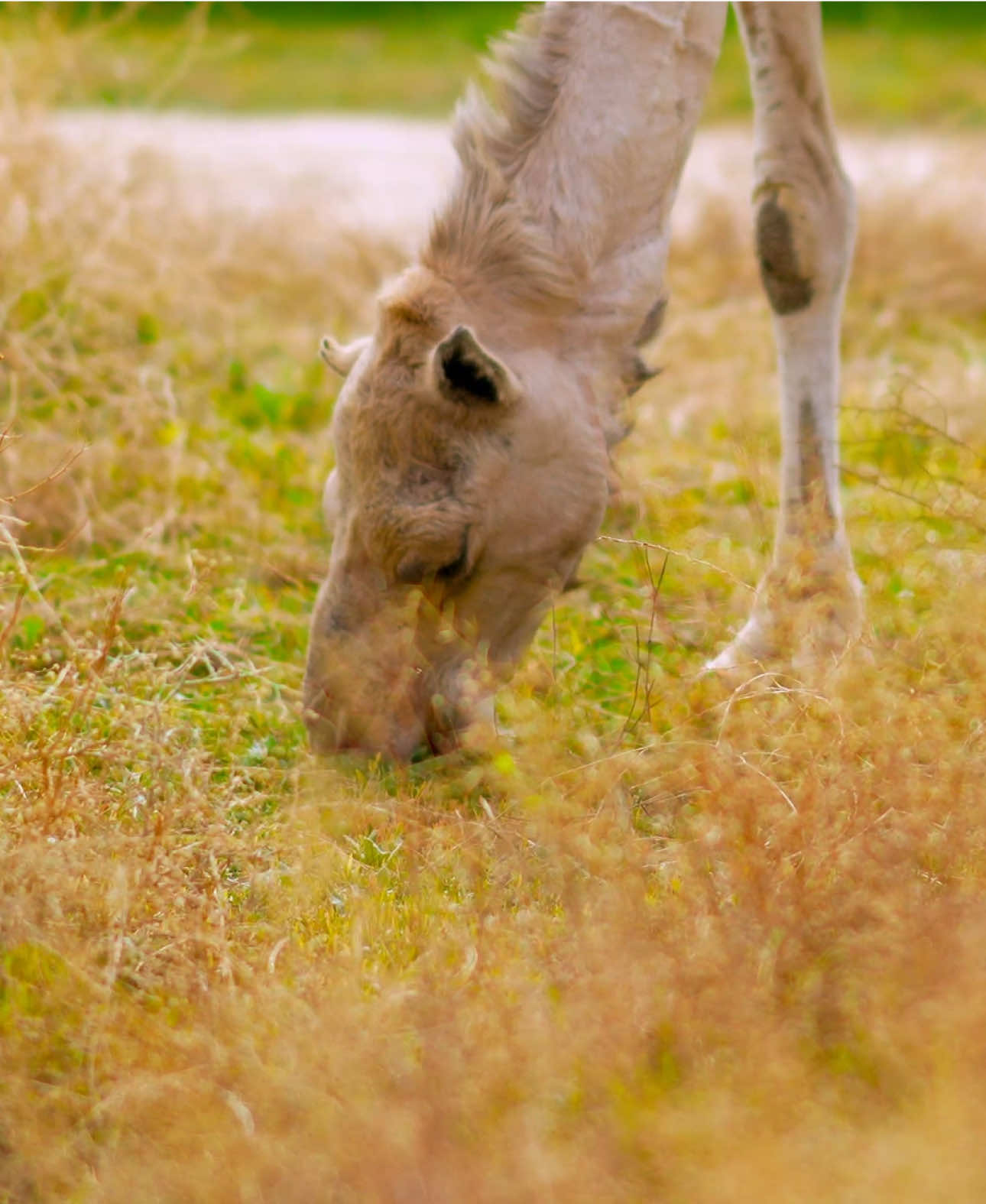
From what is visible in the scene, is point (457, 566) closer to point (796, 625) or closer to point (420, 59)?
point (796, 625)

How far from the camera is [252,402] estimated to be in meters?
6.29

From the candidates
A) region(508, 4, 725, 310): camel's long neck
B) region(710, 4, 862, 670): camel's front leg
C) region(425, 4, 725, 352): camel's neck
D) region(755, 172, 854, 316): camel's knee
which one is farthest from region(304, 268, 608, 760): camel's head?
region(755, 172, 854, 316): camel's knee

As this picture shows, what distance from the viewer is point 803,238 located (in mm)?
4070

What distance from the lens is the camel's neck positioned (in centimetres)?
312

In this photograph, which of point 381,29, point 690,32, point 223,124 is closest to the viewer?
point 690,32

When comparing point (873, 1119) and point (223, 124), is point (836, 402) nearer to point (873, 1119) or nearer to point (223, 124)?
point (873, 1119)

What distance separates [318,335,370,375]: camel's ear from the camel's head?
0.59 feet

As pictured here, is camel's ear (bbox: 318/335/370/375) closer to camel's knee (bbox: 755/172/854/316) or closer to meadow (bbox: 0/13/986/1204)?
meadow (bbox: 0/13/986/1204)

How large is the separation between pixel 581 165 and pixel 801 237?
1.14 meters

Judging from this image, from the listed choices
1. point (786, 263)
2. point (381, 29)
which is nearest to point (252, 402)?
point (786, 263)

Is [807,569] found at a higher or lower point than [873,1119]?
lower

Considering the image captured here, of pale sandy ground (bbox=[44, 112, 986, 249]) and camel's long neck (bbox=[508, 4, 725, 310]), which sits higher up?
camel's long neck (bbox=[508, 4, 725, 310])

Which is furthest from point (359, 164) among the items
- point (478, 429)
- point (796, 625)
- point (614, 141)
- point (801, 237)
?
point (796, 625)

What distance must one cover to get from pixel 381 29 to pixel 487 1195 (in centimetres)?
2061
